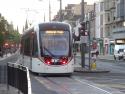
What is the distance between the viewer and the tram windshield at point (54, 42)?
106 feet

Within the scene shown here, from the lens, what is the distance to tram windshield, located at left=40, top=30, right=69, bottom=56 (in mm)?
32219

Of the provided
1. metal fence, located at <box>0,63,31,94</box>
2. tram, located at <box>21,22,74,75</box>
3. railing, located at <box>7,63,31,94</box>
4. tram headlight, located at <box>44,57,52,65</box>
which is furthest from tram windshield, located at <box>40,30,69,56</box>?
railing, located at <box>7,63,31,94</box>

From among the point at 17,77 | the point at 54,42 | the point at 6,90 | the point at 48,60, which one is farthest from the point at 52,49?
the point at 17,77

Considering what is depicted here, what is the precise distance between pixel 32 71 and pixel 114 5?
9014 centimetres

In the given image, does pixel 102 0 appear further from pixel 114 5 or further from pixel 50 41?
pixel 50 41

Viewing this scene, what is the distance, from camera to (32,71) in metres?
34.2

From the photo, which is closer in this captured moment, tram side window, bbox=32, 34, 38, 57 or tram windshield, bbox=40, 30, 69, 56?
tram windshield, bbox=40, 30, 69, 56

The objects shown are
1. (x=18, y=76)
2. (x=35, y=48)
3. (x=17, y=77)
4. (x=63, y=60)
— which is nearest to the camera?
(x=18, y=76)

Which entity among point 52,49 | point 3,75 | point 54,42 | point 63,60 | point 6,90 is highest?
point 54,42

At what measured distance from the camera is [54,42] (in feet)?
107

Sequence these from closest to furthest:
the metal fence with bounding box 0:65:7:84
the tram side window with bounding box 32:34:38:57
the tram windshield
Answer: the metal fence with bounding box 0:65:7:84
the tram windshield
the tram side window with bounding box 32:34:38:57

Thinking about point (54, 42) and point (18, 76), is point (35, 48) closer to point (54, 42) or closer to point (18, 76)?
point (54, 42)

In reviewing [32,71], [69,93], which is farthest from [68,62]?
[69,93]

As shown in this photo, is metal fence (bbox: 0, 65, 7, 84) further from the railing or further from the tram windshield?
the tram windshield
